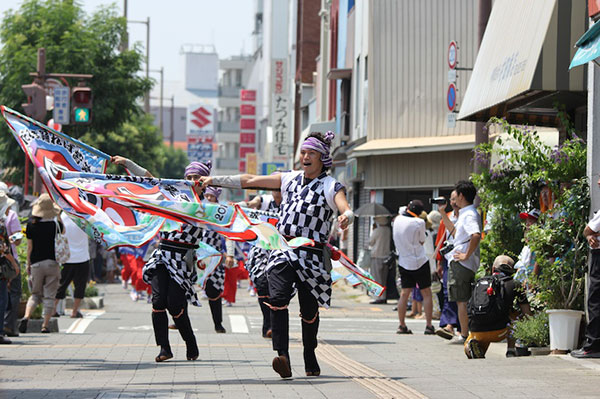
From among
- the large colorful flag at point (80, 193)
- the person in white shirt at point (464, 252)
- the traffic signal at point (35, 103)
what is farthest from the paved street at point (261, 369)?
the traffic signal at point (35, 103)

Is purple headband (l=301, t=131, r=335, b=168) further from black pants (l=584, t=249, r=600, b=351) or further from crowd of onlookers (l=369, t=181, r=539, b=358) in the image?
crowd of onlookers (l=369, t=181, r=539, b=358)

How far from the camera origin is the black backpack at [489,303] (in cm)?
1176

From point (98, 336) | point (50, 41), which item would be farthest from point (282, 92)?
point (98, 336)

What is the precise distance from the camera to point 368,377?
9594 mm

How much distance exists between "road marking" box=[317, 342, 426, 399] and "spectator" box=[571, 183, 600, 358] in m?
2.00

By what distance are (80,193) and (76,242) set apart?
7.93 metres

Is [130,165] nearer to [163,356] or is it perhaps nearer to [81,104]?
[163,356]

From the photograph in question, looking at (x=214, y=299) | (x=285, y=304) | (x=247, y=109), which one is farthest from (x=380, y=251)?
(x=247, y=109)

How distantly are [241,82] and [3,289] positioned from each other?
10973 cm

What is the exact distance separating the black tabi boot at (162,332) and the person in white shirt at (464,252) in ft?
12.3

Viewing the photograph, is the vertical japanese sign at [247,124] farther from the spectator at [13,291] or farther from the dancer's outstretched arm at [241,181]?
the dancer's outstretched arm at [241,181]

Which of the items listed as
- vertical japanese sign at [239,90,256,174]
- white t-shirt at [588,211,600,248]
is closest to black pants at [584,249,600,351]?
white t-shirt at [588,211,600,248]

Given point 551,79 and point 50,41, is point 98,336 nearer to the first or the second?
point 551,79

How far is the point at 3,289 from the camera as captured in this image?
12836mm
